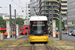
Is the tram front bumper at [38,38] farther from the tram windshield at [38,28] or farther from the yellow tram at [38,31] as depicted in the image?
the tram windshield at [38,28]

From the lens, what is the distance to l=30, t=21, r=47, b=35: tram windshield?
18234 mm

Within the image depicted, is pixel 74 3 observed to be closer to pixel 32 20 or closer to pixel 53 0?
pixel 53 0

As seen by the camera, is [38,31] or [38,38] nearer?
[38,38]

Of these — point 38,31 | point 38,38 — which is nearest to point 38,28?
point 38,31

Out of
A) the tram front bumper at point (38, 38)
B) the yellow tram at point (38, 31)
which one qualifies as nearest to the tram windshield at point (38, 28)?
the yellow tram at point (38, 31)

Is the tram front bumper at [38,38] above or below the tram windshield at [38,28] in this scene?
below

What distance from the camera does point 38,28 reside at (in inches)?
721

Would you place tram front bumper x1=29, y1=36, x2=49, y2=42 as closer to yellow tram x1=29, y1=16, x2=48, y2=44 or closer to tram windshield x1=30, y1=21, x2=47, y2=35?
yellow tram x1=29, y1=16, x2=48, y2=44

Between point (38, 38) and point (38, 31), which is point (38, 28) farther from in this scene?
point (38, 38)

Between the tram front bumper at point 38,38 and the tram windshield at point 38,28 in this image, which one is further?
the tram windshield at point 38,28

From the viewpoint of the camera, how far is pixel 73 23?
8838 centimetres

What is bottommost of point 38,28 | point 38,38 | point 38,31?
point 38,38

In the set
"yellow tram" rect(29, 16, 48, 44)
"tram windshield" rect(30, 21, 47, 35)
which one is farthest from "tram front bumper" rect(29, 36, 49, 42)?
"tram windshield" rect(30, 21, 47, 35)

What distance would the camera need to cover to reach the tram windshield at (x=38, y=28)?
1823 cm
